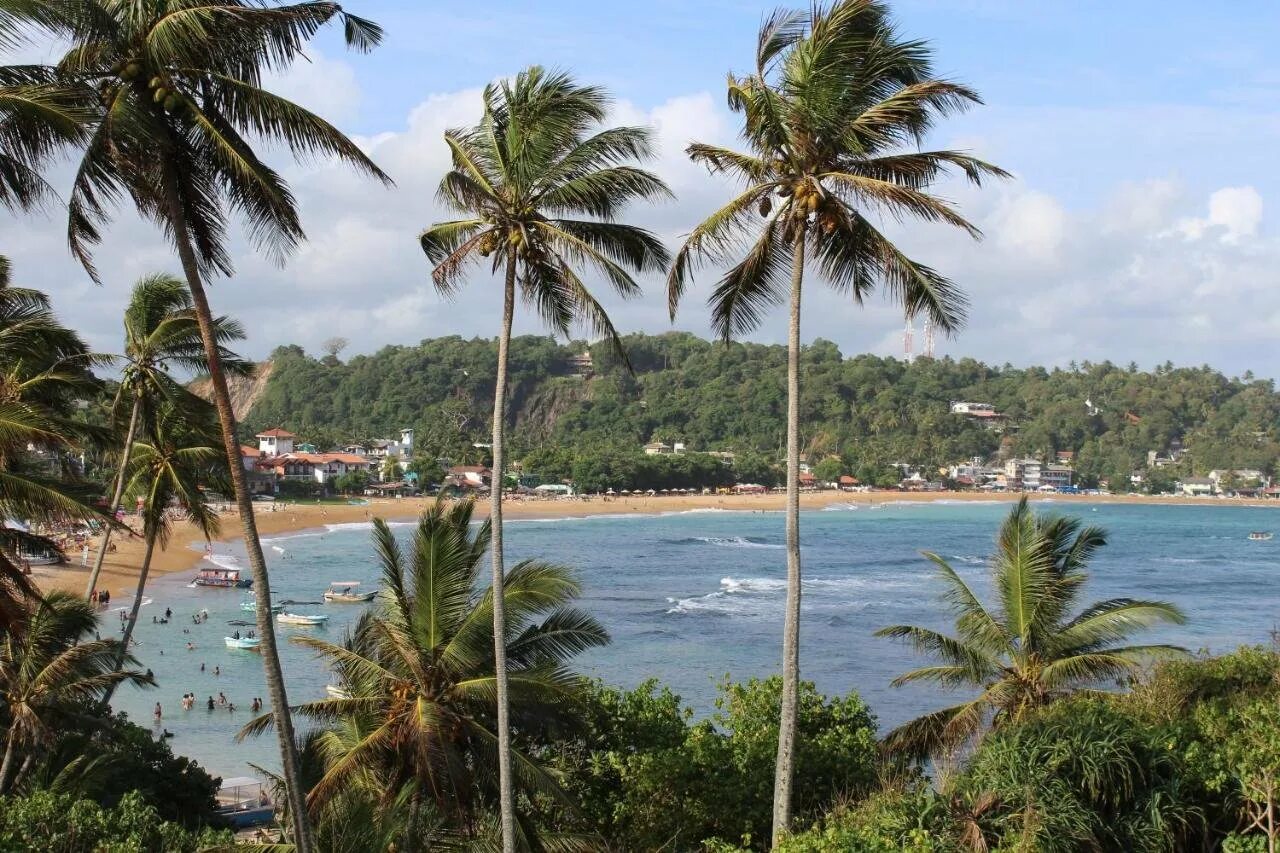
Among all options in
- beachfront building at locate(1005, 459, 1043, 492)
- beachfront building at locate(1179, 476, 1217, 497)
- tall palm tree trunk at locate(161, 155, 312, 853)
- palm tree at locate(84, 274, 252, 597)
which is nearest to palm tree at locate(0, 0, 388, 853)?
tall palm tree trunk at locate(161, 155, 312, 853)

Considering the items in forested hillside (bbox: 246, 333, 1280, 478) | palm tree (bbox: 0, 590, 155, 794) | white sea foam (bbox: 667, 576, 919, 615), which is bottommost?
white sea foam (bbox: 667, 576, 919, 615)

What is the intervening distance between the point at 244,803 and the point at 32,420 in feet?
44.2

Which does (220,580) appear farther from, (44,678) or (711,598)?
(44,678)

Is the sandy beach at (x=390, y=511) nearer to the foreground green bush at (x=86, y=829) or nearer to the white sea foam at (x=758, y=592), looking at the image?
the white sea foam at (x=758, y=592)

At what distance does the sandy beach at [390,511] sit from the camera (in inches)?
2018

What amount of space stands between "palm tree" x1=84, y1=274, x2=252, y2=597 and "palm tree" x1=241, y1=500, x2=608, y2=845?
5.56 metres

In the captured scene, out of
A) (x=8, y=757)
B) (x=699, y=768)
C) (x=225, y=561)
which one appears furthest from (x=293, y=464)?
(x=699, y=768)

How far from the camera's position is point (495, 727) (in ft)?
38.0

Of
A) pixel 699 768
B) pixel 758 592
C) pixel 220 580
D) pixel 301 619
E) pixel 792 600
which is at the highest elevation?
pixel 792 600

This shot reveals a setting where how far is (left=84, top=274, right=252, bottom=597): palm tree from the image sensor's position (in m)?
16.1

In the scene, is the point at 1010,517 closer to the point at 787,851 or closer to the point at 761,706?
the point at 761,706

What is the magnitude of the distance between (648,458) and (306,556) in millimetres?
62751

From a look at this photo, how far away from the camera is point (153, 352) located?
16.3m

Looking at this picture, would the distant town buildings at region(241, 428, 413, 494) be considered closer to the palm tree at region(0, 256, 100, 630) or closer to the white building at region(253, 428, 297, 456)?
the white building at region(253, 428, 297, 456)
